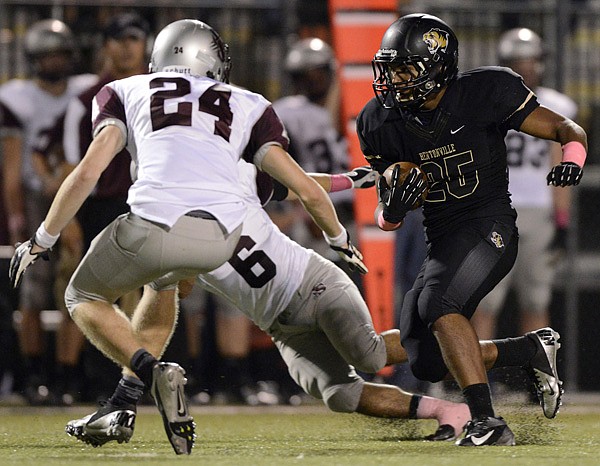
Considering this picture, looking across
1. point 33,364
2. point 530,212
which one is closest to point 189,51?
point 33,364

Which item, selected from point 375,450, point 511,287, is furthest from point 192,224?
point 511,287

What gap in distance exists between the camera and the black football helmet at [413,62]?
5.16 metres

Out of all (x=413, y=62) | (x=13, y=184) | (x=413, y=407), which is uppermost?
(x=413, y=62)

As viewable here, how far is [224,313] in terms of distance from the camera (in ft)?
24.8

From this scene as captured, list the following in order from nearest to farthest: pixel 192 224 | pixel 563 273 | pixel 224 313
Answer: pixel 192 224
pixel 224 313
pixel 563 273

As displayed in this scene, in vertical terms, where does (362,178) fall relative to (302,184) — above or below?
below

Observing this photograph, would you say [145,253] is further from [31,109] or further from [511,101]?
[31,109]

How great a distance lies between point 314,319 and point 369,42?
9.63 ft

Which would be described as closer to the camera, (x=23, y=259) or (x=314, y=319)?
(x=23, y=259)

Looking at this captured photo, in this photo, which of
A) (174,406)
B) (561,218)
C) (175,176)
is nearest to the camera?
(174,406)

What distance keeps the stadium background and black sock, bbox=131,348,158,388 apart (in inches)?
124

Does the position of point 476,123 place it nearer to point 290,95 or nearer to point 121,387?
point 121,387

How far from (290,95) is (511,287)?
178 centimetres

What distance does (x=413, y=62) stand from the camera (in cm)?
516
